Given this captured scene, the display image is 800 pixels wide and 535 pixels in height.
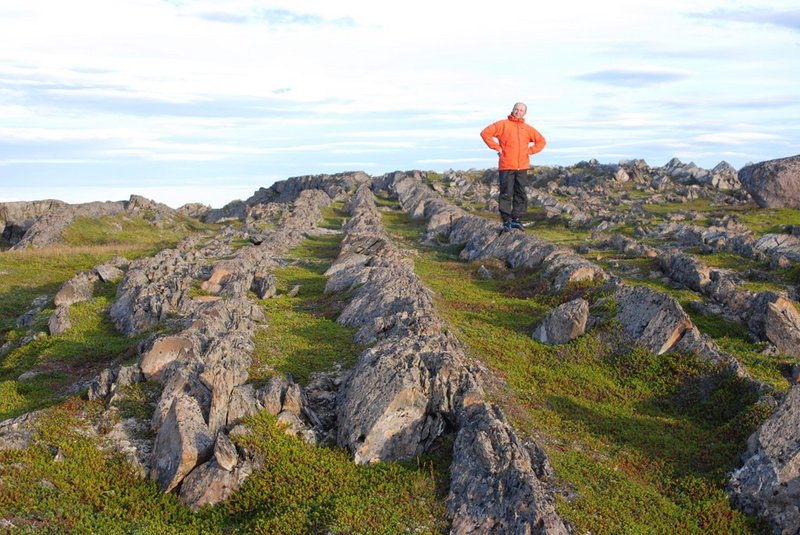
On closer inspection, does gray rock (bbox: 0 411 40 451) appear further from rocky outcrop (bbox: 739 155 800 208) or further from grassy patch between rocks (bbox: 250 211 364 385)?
rocky outcrop (bbox: 739 155 800 208)

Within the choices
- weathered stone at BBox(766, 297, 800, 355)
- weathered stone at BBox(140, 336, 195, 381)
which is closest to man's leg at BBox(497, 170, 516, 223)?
Answer: weathered stone at BBox(766, 297, 800, 355)

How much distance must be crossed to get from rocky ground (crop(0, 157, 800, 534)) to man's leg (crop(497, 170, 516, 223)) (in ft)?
4.77

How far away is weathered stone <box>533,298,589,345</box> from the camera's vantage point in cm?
2138

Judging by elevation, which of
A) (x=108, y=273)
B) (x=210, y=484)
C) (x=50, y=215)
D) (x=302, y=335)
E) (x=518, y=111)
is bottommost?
(x=210, y=484)

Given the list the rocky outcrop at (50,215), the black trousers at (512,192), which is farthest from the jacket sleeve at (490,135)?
the rocky outcrop at (50,215)

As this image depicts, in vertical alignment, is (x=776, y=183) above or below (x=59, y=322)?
above

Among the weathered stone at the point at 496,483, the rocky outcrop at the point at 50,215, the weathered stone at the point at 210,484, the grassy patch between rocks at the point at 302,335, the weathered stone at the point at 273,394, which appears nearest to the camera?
the weathered stone at the point at 496,483

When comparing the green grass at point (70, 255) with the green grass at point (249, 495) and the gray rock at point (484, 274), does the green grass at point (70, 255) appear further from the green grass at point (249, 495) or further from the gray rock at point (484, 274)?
the gray rock at point (484, 274)

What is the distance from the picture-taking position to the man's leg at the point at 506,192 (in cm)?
3437

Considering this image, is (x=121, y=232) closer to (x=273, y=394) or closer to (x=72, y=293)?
(x=72, y=293)

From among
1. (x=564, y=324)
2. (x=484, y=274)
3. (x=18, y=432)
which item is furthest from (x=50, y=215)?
(x=564, y=324)

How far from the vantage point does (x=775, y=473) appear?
1293 centimetres

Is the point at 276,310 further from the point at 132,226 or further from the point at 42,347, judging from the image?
the point at 132,226

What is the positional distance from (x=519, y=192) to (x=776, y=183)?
31572 mm
